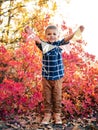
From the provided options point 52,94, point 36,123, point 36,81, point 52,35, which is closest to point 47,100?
point 52,94

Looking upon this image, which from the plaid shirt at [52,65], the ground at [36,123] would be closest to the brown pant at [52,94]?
the plaid shirt at [52,65]

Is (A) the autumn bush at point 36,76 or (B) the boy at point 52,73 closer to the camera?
(B) the boy at point 52,73

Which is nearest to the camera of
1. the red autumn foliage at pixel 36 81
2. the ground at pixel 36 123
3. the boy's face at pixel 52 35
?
the boy's face at pixel 52 35

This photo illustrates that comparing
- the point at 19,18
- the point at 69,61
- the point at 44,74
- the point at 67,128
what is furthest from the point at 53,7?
the point at 67,128

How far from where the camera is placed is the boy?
6.19 m

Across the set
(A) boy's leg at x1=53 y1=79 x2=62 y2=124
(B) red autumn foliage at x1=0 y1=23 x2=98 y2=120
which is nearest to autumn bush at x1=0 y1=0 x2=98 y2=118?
(B) red autumn foliage at x1=0 y1=23 x2=98 y2=120

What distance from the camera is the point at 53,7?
25.9ft

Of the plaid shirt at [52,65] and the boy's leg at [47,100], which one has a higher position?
the plaid shirt at [52,65]

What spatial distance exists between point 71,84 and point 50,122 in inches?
42.2

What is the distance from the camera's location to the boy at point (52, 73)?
6.19 m

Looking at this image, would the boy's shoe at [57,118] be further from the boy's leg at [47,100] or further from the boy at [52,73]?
the boy's leg at [47,100]

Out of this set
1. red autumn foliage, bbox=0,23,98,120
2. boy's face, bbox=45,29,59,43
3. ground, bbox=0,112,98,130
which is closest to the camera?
boy's face, bbox=45,29,59,43

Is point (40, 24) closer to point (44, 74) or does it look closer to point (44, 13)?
point (44, 13)

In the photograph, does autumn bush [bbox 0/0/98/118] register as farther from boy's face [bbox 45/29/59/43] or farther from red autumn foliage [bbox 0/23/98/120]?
boy's face [bbox 45/29/59/43]
